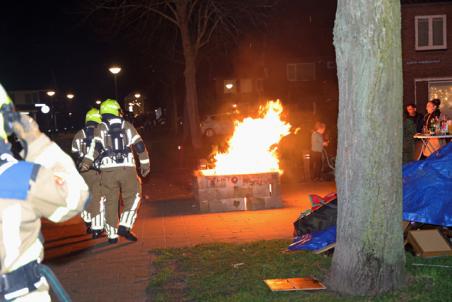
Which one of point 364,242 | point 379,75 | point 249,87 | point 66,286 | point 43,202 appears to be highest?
point 249,87

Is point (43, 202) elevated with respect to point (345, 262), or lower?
elevated

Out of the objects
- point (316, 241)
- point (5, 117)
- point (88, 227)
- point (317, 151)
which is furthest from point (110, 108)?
point (317, 151)

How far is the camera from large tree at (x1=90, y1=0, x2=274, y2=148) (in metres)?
25.1

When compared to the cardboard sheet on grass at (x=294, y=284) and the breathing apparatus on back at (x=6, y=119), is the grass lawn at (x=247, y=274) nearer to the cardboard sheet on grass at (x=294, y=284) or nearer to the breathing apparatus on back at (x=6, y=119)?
the cardboard sheet on grass at (x=294, y=284)

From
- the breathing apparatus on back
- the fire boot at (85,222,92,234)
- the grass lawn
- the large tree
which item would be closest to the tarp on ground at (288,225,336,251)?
the grass lawn

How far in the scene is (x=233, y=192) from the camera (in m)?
11.7

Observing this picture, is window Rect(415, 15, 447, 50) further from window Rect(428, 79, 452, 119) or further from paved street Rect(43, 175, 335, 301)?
paved street Rect(43, 175, 335, 301)

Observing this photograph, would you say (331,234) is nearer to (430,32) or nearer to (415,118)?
(415,118)

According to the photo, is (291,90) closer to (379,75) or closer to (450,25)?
(450,25)

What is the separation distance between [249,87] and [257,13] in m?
32.4

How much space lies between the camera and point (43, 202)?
3.12 meters

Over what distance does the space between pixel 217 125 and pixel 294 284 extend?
3428 centimetres

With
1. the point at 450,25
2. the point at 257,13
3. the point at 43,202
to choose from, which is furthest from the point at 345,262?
the point at 450,25

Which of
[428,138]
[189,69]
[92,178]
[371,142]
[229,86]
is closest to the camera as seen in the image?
[371,142]
